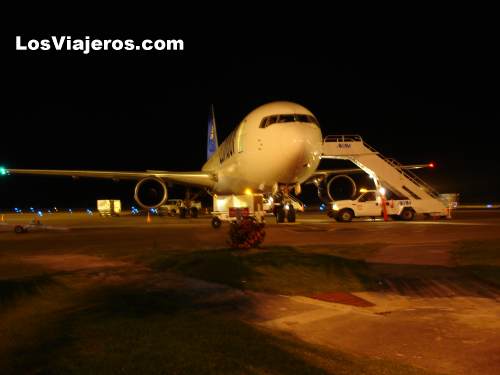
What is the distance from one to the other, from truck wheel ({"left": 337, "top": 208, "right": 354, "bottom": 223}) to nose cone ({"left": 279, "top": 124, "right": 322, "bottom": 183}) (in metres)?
6.97

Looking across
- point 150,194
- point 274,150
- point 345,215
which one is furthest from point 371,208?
point 150,194

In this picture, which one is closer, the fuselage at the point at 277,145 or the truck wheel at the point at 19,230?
the fuselage at the point at 277,145

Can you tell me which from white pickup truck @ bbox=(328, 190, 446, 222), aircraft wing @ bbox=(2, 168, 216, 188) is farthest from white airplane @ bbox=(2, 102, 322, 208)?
aircraft wing @ bbox=(2, 168, 216, 188)

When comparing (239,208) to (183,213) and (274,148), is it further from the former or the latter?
(183,213)

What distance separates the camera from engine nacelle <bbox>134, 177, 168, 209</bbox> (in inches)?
1060

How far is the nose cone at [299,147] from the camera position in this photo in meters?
18.5

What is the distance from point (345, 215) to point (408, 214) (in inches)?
123

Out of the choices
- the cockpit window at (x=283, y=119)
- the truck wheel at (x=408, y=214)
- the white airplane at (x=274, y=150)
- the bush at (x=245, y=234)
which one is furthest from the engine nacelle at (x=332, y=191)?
the bush at (x=245, y=234)

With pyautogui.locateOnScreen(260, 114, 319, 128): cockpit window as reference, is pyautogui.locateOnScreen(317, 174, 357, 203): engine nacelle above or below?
below

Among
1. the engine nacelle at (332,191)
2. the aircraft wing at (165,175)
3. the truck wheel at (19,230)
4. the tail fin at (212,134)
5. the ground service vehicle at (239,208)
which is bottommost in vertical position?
the truck wheel at (19,230)

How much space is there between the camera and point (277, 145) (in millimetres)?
18797

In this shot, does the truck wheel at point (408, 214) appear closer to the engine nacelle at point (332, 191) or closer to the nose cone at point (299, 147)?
the engine nacelle at point (332, 191)

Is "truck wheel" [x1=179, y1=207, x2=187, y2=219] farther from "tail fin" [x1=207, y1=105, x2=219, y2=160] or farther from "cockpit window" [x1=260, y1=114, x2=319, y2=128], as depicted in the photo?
"cockpit window" [x1=260, y1=114, x2=319, y2=128]

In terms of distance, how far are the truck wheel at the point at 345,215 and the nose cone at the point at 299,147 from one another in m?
6.97
